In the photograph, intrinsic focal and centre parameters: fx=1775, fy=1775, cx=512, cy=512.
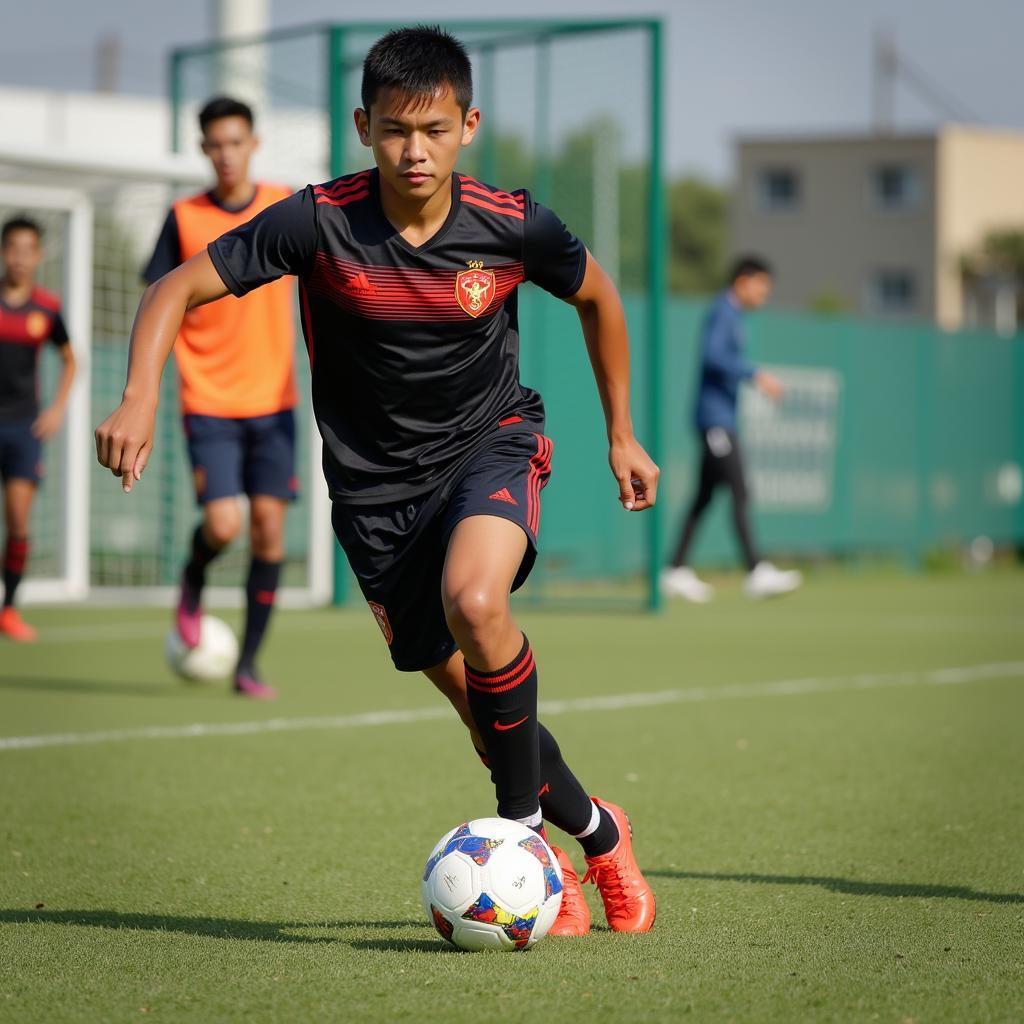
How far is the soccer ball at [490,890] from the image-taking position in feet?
11.5

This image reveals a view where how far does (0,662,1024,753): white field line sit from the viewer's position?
661cm

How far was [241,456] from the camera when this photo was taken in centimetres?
761

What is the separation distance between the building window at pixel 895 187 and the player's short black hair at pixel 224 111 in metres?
53.5

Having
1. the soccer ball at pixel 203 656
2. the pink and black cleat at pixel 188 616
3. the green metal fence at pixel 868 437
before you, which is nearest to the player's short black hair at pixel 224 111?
the pink and black cleat at pixel 188 616

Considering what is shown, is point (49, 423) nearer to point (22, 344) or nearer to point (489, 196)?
point (22, 344)

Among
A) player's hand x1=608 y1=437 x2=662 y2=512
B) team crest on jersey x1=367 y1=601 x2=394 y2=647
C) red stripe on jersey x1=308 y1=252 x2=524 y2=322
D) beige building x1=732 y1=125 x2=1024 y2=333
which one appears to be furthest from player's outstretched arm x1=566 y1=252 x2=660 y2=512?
beige building x1=732 y1=125 x2=1024 y2=333

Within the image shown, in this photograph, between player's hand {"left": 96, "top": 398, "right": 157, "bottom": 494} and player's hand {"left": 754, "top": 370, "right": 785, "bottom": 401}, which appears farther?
player's hand {"left": 754, "top": 370, "right": 785, "bottom": 401}


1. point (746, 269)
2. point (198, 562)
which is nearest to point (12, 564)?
point (198, 562)

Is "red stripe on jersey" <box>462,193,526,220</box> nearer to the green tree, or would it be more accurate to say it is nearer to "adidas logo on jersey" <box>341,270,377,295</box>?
"adidas logo on jersey" <box>341,270,377,295</box>

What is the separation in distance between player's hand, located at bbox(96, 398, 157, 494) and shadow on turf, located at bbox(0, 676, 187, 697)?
15.1 feet

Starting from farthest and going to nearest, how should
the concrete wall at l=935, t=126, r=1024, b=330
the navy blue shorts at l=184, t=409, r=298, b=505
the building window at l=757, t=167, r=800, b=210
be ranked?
the building window at l=757, t=167, r=800, b=210 < the concrete wall at l=935, t=126, r=1024, b=330 < the navy blue shorts at l=184, t=409, r=298, b=505

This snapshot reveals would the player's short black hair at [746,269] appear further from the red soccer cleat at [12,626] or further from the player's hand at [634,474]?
the player's hand at [634,474]

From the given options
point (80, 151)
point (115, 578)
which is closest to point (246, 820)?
point (80, 151)

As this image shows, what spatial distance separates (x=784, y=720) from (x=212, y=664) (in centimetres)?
261
